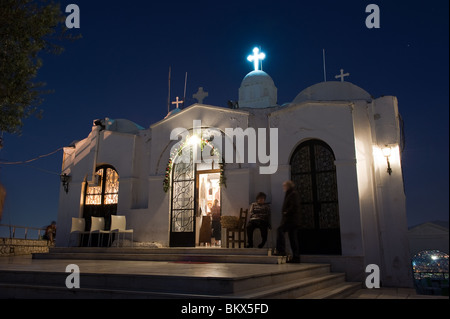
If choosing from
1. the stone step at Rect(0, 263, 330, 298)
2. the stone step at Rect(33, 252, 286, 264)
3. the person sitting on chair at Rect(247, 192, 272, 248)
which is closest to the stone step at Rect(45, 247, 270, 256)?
the stone step at Rect(33, 252, 286, 264)

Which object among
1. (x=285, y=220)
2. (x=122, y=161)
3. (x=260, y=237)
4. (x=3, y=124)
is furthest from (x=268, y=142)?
(x=3, y=124)

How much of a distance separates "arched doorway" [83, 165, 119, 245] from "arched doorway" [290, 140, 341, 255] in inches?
252

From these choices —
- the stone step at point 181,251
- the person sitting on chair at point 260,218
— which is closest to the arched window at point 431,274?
the person sitting on chair at point 260,218

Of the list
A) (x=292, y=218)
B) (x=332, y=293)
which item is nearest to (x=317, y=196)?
(x=292, y=218)

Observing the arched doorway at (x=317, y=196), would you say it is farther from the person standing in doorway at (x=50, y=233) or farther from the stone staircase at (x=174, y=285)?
the person standing in doorway at (x=50, y=233)

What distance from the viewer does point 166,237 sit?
11438 millimetres

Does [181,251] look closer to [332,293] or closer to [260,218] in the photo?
[260,218]

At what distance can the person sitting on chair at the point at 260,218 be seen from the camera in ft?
30.7

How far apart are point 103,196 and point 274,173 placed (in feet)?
20.9

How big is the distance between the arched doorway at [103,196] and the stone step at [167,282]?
282 inches

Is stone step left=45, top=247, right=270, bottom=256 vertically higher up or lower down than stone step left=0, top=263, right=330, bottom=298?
higher up

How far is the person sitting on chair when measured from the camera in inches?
369

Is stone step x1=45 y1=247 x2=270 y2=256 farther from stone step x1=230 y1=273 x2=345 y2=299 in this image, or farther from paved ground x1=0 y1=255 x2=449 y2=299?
stone step x1=230 y1=273 x2=345 y2=299
